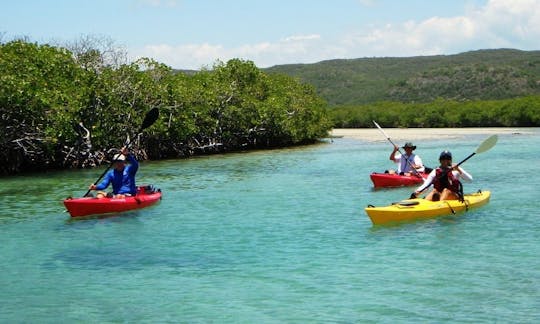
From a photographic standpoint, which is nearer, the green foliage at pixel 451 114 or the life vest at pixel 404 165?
the life vest at pixel 404 165

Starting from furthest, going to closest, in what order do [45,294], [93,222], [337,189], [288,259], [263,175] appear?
[263,175]
[337,189]
[93,222]
[288,259]
[45,294]

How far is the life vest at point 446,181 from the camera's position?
1381 cm

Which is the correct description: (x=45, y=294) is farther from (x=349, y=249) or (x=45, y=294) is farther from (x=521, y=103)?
(x=521, y=103)

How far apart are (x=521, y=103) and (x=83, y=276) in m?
58.6

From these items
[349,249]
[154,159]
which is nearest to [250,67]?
[154,159]

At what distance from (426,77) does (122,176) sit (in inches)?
4419

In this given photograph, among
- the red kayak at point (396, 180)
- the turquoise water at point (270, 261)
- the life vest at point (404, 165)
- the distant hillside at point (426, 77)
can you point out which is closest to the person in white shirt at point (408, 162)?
the life vest at point (404, 165)

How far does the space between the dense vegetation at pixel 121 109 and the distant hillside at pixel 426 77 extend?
72.3 metres

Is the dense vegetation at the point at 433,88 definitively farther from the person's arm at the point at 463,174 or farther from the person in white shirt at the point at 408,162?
the person's arm at the point at 463,174

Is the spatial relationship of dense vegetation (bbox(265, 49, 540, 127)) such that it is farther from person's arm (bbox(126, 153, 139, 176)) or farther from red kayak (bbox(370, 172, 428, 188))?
person's arm (bbox(126, 153, 139, 176))

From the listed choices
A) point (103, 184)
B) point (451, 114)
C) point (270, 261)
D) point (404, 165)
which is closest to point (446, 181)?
point (270, 261)

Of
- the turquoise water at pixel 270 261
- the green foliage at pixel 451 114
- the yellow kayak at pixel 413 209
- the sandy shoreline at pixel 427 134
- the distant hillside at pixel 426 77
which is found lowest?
the turquoise water at pixel 270 261

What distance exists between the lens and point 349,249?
11.5 meters

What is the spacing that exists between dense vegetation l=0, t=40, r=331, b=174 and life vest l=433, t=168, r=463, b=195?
1475cm
